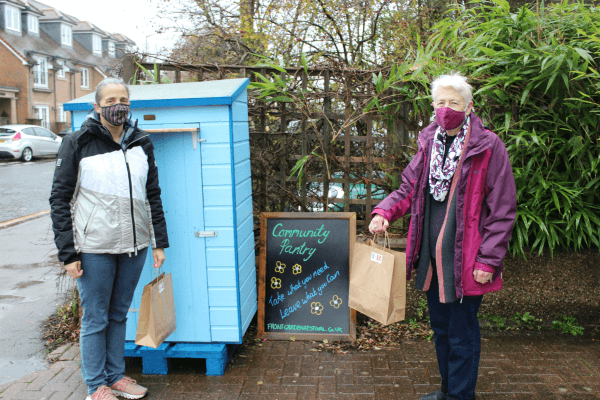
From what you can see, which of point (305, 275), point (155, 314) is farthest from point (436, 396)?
point (155, 314)

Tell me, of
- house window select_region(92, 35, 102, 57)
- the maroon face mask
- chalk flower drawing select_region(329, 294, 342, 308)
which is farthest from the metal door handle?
house window select_region(92, 35, 102, 57)

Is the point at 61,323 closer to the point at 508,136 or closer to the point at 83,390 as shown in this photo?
the point at 83,390

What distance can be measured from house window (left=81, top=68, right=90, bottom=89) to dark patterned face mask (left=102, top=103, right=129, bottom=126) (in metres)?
37.5

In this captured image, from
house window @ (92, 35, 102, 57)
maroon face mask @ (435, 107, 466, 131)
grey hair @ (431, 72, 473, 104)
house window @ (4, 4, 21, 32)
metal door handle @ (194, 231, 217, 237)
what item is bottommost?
metal door handle @ (194, 231, 217, 237)

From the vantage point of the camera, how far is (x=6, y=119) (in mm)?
27500

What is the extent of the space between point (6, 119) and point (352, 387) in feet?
102

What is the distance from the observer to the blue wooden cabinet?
2.95m

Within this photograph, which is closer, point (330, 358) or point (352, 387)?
point (352, 387)

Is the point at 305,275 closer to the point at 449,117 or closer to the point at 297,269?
the point at 297,269

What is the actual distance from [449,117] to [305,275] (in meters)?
1.84

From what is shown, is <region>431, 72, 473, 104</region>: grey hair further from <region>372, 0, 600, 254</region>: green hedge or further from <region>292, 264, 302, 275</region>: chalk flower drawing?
<region>292, 264, 302, 275</region>: chalk flower drawing

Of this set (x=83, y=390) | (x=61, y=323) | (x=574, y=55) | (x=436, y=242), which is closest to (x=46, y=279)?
(x=61, y=323)

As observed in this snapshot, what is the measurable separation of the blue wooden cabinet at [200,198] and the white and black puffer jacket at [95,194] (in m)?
0.38

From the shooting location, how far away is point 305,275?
146 inches
